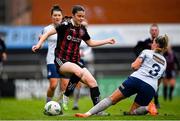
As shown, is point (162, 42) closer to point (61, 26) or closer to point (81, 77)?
point (81, 77)

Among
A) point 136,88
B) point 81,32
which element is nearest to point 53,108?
point 81,32

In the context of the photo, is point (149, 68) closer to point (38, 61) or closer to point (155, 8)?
point (38, 61)

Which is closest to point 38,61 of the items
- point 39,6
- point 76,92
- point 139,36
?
point 139,36

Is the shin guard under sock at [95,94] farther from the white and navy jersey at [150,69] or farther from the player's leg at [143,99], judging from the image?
the white and navy jersey at [150,69]

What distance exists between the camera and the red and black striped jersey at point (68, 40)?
15.5 meters

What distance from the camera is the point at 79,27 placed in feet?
51.3

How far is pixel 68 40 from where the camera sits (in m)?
15.5

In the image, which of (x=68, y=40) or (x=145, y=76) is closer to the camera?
(x=145, y=76)

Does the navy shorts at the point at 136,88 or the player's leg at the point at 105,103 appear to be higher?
the navy shorts at the point at 136,88

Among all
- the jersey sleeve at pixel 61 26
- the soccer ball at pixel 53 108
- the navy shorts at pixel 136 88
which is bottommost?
the soccer ball at pixel 53 108

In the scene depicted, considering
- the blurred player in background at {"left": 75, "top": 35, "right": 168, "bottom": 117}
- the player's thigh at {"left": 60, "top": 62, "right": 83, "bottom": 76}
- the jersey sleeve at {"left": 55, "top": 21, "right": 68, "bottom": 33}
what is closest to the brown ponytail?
the blurred player in background at {"left": 75, "top": 35, "right": 168, "bottom": 117}

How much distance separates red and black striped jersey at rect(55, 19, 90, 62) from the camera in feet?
50.8

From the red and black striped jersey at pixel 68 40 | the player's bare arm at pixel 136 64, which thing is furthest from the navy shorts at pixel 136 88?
the red and black striped jersey at pixel 68 40

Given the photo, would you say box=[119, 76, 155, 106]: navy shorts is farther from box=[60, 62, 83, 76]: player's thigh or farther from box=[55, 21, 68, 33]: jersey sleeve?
box=[55, 21, 68, 33]: jersey sleeve
